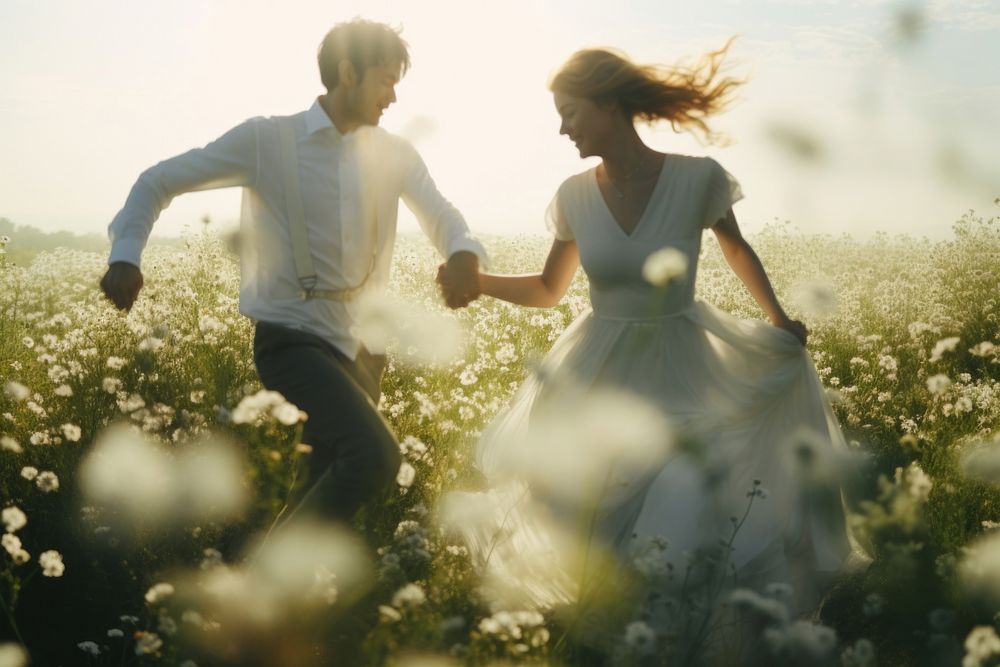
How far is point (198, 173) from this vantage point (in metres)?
3.66

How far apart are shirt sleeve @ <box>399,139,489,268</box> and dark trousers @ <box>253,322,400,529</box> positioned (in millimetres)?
673

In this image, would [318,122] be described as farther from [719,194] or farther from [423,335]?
[423,335]

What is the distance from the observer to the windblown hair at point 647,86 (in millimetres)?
3906

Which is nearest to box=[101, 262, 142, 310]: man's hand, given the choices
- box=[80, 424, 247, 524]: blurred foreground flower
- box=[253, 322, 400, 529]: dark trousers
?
box=[253, 322, 400, 529]: dark trousers

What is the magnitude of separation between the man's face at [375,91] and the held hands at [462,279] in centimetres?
66

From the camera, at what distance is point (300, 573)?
302 centimetres

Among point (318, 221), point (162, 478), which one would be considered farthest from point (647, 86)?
point (162, 478)

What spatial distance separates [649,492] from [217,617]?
1682mm

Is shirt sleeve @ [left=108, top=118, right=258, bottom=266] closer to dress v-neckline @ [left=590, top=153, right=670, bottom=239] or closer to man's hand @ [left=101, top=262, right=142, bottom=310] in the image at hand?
man's hand @ [left=101, top=262, right=142, bottom=310]

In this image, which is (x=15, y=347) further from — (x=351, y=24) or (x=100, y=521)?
(x=351, y=24)

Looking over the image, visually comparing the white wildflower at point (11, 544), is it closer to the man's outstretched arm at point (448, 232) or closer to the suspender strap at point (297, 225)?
the suspender strap at point (297, 225)

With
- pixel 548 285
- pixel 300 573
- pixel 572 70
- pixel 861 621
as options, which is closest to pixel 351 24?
pixel 572 70

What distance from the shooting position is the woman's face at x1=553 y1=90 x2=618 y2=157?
3.90 metres

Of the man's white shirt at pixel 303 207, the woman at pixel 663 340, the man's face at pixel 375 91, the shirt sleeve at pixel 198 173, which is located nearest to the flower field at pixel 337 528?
the woman at pixel 663 340
